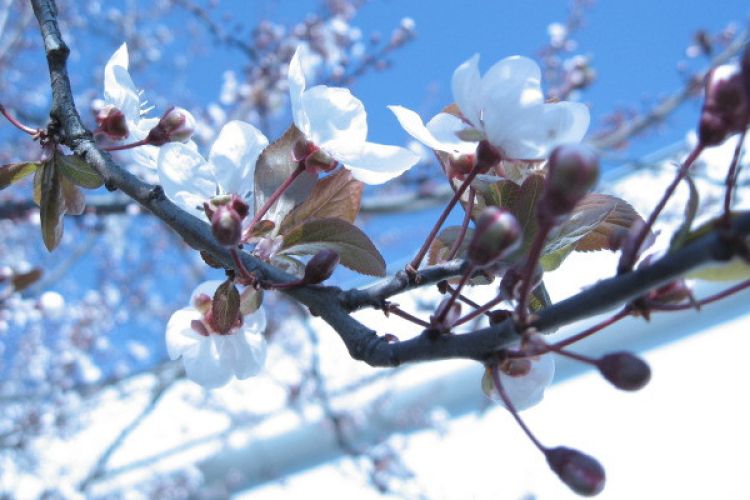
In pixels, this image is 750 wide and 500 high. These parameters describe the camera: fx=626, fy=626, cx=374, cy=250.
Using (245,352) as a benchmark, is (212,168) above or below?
above

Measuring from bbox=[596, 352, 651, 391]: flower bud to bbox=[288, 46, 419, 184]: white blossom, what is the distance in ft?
0.63

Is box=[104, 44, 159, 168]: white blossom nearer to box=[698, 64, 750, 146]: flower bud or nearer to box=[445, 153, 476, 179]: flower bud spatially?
box=[445, 153, 476, 179]: flower bud

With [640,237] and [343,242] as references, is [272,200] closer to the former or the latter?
[343,242]

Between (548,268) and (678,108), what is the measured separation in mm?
2497

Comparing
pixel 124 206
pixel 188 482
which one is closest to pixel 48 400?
pixel 188 482

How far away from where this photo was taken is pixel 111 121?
58 cm

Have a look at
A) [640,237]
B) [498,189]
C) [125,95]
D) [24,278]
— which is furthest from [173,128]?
[24,278]

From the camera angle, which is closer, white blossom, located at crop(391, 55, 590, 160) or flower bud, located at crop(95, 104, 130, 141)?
white blossom, located at crop(391, 55, 590, 160)

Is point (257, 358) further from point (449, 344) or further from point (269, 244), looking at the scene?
point (449, 344)

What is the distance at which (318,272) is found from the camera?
0.42 m

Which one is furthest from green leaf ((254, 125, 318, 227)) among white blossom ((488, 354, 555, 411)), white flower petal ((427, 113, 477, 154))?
white blossom ((488, 354, 555, 411))

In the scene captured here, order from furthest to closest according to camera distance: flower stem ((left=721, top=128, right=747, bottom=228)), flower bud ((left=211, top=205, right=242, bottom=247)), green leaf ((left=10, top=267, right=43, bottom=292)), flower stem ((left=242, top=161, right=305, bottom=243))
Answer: green leaf ((left=10, top=267, right=43, bottom=292)), flower stem ((left=242, top=161, right=305, bottom=243)), flower bud ((left=211, top=205, right=242, bottom=247)), flower stem ((left=721, top=128, right=747, bottom=228))

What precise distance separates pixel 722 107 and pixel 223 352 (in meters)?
0.42

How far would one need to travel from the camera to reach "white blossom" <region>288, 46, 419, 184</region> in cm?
46
